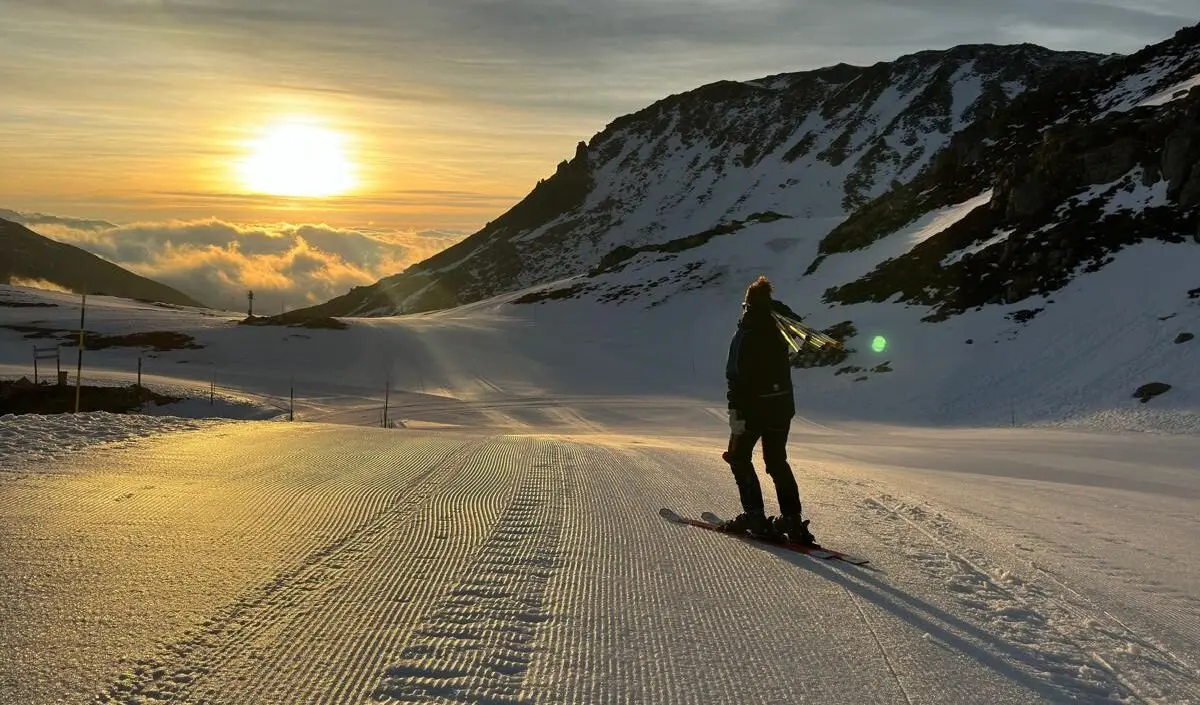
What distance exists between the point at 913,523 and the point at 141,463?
25.2ft

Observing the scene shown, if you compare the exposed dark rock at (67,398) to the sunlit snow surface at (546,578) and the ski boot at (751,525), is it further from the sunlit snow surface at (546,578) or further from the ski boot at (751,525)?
the ski boot at (751,525)

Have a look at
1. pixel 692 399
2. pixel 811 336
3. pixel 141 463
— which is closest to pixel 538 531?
pixel 811 336

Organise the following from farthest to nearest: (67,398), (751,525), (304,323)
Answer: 1. (304,323)
2. (67,398)
3. (751,525)

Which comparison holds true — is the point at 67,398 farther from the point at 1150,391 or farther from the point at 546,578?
the point at 1150,391

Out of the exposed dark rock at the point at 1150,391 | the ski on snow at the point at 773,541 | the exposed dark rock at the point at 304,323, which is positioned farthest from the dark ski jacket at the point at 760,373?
the exposed dark rock at the point at 304,323

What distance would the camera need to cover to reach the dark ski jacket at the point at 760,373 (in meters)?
5.98

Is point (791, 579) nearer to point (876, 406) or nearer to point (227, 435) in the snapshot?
point (227, 435)

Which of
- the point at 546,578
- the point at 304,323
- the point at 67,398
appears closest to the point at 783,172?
the point at 304,323

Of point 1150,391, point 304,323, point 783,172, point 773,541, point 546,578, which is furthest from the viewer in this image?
point 783,172

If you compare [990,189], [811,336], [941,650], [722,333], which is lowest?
[941,650]

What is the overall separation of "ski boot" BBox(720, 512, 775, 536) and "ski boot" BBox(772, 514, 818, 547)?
109mm

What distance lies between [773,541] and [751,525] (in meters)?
0.22

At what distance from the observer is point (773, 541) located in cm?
616

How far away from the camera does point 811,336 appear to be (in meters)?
6.54
